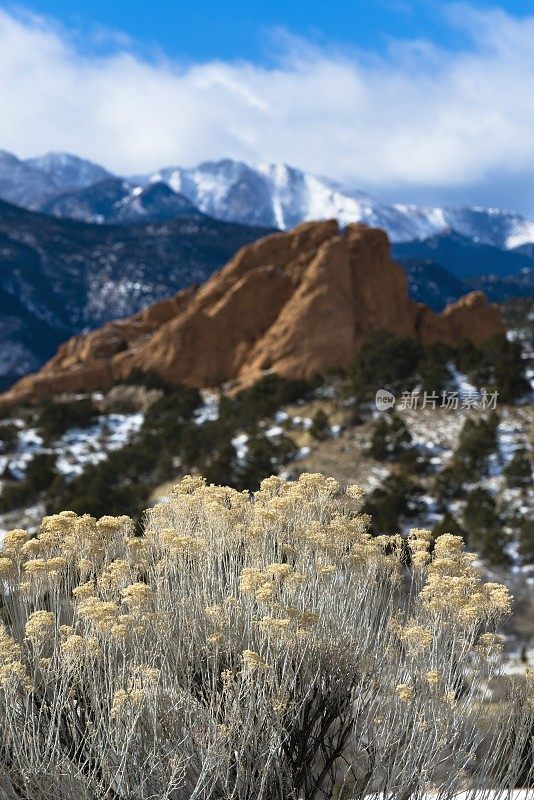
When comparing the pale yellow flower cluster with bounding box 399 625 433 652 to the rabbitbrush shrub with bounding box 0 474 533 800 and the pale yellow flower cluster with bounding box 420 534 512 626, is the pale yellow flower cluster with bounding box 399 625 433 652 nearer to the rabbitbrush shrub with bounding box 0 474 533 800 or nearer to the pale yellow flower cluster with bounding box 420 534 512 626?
the rabbitbrush shrub with bounding box 0 474 533 800

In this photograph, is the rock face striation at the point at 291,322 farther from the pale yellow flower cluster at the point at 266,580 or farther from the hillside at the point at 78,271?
the hillside at the point at 78,271

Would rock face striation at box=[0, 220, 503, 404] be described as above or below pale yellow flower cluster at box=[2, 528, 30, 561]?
above

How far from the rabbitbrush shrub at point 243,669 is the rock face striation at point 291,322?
2955cm

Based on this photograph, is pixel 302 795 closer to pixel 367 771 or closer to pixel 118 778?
pixel 367 771

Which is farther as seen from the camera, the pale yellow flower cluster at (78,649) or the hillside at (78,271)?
the hillside at (78,271)

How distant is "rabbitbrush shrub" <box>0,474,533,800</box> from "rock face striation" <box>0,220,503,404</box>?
1163 inches

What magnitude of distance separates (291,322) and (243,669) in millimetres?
33712

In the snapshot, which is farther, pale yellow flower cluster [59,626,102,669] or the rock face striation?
the rock face striation

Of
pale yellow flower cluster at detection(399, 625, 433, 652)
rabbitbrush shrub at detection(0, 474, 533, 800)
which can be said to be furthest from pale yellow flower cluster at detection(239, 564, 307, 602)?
pale yellow flower cluster at detection(399, 625, 433, 652)

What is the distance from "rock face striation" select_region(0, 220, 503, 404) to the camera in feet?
118

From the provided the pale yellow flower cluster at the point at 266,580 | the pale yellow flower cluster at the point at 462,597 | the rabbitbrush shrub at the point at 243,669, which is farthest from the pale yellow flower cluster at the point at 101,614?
the pale yellow flower cluster at the point at 462,597

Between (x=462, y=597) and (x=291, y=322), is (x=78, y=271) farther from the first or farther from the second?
(x=462, y=597)

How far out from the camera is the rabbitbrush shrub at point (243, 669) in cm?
343

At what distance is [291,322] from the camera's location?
36906 millimetres
